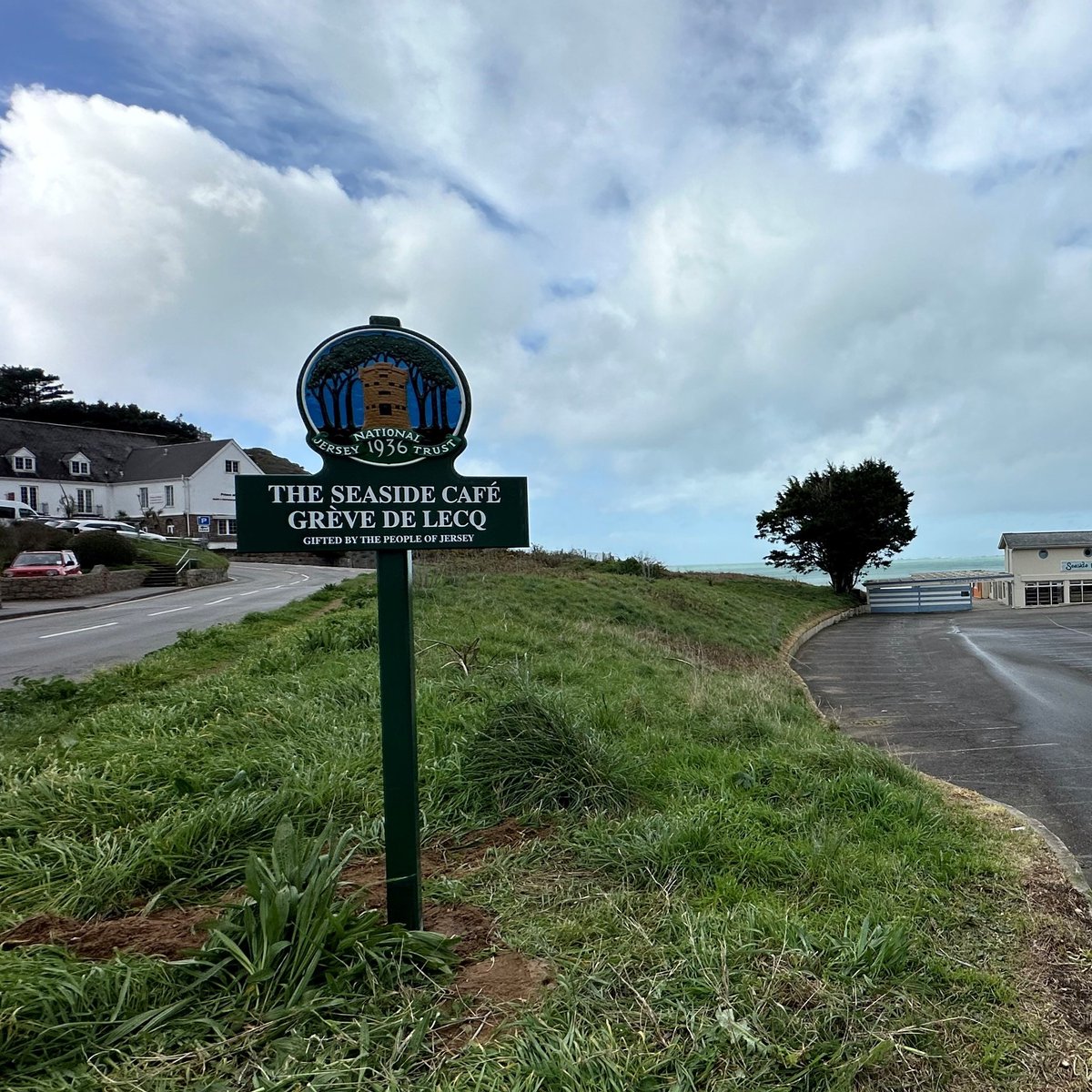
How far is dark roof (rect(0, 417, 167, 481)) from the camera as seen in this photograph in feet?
201

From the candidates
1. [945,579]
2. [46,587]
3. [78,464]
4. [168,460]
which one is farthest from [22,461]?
[945,579]

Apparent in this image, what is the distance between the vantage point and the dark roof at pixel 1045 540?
182ft

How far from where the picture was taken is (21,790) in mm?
4461

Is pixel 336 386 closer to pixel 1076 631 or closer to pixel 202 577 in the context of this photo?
pixel 1076 631

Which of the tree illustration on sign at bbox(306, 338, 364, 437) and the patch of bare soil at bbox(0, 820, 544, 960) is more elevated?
the tree illustration on sign at bbox(306, 338, 364, 437)

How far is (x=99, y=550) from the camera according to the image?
36156 mm

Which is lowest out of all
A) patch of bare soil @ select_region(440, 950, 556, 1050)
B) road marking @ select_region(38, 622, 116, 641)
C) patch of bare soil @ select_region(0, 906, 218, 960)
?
patch of bare soil @ select_region(440, 950, 556, 1050)

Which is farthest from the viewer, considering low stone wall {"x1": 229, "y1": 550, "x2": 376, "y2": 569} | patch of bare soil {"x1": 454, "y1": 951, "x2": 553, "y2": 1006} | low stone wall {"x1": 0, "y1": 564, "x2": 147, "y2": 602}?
low stone wall {"x1": 229, "y1": 550, "x2": 376, "y2": 569}

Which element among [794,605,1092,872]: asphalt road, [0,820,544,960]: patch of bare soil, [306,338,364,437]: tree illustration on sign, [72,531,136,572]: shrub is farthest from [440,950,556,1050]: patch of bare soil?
[72,531,136,572]: shrub

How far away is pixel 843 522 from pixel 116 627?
44027 mm

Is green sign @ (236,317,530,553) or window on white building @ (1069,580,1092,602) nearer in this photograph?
green sign @ (236,317,530,553)

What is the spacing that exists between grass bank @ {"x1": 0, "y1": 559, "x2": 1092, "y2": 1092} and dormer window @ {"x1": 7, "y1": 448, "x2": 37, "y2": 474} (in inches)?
2586

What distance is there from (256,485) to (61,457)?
242ft

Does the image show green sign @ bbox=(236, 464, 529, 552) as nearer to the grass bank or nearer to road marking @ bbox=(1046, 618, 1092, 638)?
the grass bank
